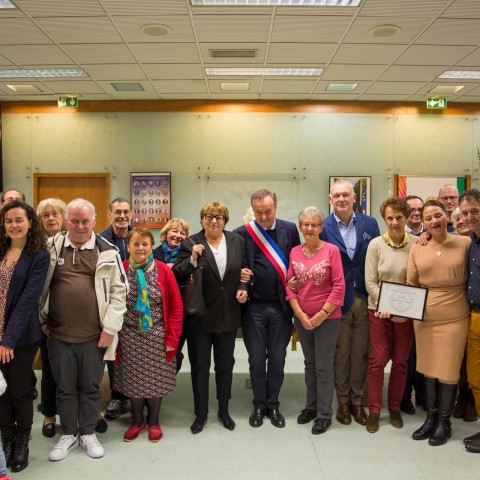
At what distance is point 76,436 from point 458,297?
2745 mm

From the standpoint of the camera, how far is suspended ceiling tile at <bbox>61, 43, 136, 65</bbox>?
17.1 ft

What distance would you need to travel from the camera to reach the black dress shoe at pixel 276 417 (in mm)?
3287

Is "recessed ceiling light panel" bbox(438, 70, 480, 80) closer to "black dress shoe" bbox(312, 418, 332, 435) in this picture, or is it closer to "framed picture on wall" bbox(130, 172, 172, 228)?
"framed picture on wall" bbox(130, 172, 172, 228)

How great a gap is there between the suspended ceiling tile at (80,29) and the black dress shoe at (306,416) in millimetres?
4164

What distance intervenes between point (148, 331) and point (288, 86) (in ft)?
16.2

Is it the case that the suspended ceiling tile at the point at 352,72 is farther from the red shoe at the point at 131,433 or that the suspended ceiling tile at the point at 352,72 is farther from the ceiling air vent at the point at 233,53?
the red shoe at the point at 131,433

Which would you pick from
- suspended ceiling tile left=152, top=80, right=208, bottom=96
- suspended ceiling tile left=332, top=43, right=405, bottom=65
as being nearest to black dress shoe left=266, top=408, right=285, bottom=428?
suspended ceiling tile left=332, top=43, right=405, bottom=65

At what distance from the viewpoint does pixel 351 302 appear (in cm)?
335

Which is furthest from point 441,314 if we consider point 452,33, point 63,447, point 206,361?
point 452,33

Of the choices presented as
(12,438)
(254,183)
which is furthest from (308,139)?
(12,438)

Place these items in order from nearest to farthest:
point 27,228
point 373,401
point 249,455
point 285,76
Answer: point 27,228 → point 249,455 → point 373,401 → point 285,76

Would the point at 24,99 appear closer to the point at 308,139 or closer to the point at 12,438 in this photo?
the point at 308,139

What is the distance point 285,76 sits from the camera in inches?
249

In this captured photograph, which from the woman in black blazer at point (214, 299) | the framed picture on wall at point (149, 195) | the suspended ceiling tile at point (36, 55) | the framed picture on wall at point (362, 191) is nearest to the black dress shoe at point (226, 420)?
the woman in black blazer at point (214, 299)
